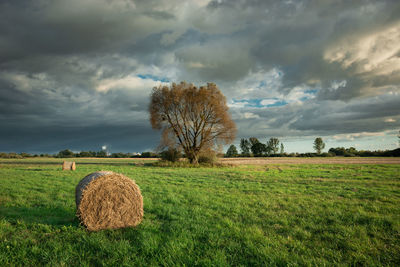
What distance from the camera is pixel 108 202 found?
20.8 feet

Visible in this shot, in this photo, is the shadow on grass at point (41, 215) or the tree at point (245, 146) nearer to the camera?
the shadow on grass at point (41, 215)

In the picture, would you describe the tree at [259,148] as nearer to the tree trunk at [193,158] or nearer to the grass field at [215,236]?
the tree trunk at [193,158]

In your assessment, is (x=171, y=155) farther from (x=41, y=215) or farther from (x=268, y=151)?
(x=268, y=151)

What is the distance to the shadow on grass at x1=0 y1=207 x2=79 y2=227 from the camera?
6.42 m

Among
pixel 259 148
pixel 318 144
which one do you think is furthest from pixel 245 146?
pixel 318 144

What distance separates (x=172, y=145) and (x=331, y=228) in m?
26.5

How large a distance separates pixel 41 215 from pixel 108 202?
281cm

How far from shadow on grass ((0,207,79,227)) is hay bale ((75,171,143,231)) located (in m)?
0.59

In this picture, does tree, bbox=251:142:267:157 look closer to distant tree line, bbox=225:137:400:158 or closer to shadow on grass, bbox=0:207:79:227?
distant tree line, bbox=225:137:400:158

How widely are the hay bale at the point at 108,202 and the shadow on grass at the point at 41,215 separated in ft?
1.95

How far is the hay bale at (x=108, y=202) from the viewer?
607cm

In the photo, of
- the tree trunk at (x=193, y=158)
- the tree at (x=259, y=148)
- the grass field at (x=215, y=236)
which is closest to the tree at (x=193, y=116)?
the tree trunk at (x=193, y=158)

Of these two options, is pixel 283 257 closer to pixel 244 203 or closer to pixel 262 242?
pixel 262 242

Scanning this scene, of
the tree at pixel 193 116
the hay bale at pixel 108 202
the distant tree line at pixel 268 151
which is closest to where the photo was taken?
the hay bale at pixel 108 202
